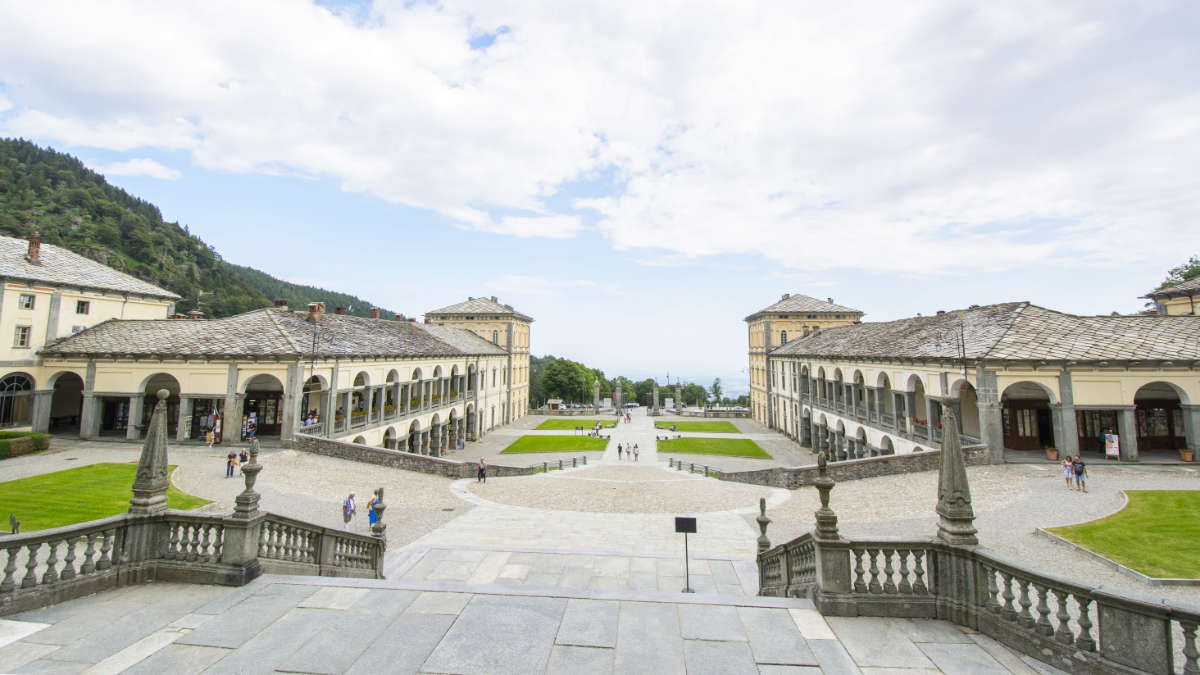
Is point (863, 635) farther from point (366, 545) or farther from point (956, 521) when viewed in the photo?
point (366, 545)

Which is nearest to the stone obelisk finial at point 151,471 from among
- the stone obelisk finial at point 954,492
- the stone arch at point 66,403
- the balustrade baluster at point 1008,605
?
the stone obelisk finial at point 954,492

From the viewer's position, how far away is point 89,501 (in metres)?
16.1

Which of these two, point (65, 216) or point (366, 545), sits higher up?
point (65, 216)

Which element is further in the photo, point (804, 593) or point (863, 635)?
point (804, 593)

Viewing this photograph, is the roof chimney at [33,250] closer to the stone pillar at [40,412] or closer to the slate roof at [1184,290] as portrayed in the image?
the stone pillar at [40,412]

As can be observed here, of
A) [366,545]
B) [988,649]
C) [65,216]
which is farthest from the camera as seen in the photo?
[65,216]

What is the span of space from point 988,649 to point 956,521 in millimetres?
1649

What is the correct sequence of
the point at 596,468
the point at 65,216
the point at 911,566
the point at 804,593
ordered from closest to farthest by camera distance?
the point at 804,593, the point at 911,566, the point at 596,468, the point at 65,216

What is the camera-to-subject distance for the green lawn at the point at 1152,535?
11.6 metres

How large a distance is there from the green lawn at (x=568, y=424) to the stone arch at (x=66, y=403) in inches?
1613

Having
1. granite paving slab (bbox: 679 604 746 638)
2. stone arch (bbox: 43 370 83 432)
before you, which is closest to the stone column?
granite paving slab (bbox: 679 604 746 638)

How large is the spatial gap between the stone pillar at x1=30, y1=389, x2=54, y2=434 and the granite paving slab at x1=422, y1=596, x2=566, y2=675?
36.3 m

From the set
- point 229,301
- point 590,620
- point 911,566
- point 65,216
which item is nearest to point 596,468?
point 911,566

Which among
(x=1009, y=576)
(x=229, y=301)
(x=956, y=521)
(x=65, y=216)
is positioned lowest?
(x=1009, y=576)
